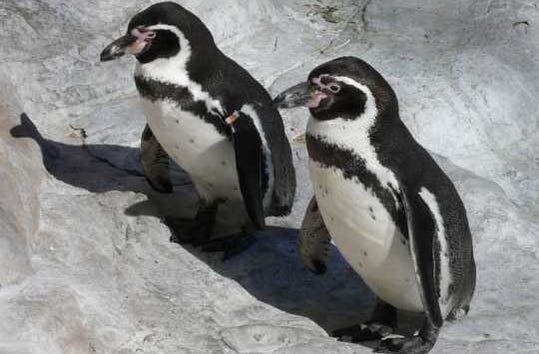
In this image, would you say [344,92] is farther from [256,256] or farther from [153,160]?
[153,160]

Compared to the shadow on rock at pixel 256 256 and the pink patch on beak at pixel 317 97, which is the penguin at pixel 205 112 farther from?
the pink patch on beak at pixel 317 97

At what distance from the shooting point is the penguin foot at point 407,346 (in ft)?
12.3

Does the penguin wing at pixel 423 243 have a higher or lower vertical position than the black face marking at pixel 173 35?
lower

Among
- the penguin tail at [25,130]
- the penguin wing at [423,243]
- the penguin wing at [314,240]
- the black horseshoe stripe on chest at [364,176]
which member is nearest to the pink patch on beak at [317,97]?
the black horseshoe stripe on chest at [364,176]

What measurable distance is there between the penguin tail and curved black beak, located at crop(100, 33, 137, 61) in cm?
49

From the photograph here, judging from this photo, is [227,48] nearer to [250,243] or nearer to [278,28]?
[278,28]

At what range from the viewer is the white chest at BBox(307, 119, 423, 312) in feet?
12.1

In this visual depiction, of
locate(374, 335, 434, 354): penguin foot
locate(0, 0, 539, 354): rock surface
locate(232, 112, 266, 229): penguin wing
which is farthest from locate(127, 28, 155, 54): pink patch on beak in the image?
locate(374, 335, 434, 354): penguin foot

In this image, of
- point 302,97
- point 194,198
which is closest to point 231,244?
point 194,198

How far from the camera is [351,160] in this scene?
3.68 meters

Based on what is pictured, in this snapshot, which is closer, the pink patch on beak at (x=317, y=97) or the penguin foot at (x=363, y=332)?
the pink patch on beak at (x=317, y=97)

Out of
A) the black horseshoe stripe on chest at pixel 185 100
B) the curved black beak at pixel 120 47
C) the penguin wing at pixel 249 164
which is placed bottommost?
the penguin wing at pixel 249 164

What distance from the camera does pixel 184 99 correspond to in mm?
4238

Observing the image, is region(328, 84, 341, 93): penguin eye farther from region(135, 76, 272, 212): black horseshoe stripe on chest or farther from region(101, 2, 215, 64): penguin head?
region(101, 2, 215, 64): penguin head
